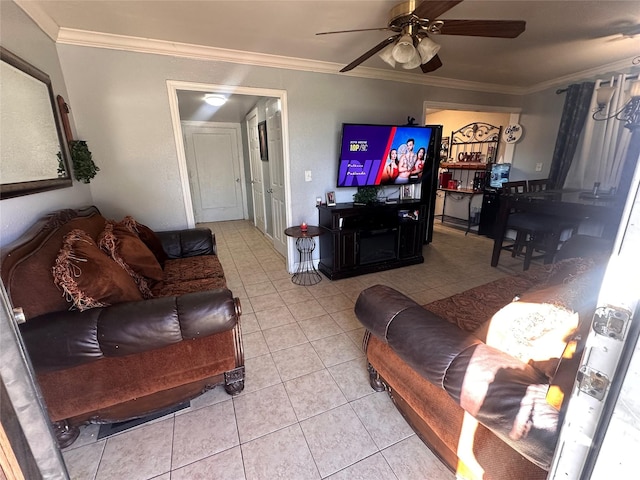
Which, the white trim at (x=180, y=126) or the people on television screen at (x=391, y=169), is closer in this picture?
the white trim at (x=180, y=126)

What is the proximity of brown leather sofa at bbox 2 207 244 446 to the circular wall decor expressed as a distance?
203 inches

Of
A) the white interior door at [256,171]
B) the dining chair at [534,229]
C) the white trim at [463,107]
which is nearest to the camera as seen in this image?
the dining chair at [534,229]

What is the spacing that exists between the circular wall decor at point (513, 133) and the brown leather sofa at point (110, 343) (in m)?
5.15

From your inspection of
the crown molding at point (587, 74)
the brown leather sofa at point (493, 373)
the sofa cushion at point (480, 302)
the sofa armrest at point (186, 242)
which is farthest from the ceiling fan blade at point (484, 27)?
the crown molding at point (587, 74)

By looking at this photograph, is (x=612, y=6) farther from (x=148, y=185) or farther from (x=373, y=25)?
(x=148, y=185)

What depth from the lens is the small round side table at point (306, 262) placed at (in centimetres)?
317

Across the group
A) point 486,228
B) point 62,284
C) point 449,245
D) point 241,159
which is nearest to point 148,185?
point 62,284

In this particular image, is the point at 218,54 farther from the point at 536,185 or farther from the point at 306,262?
the point at 536,185

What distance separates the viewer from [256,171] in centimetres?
490

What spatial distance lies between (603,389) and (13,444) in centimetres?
114

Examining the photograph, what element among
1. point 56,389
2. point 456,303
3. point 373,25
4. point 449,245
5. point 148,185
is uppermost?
point 373,25

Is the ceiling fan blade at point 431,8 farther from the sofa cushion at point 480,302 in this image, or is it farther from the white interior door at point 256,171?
the white interior door at point 256,171

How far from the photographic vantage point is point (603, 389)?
503 millimetres

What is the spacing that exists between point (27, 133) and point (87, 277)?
42.6 inches
